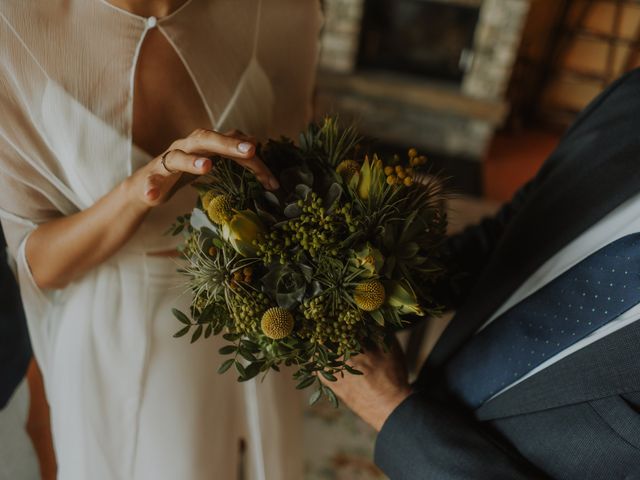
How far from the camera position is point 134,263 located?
1074 mm

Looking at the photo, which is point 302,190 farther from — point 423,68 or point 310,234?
point 423,68

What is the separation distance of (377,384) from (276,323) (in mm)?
386

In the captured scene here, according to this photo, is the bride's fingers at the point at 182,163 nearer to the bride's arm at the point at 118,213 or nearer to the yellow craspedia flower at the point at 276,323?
the bride's arm at the point at 118,213

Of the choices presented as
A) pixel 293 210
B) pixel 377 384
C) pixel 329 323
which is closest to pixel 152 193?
pixel 293 210

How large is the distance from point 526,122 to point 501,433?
4178 millimetres

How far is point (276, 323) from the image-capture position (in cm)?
71

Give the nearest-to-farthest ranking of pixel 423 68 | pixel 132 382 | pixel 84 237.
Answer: pixel 84 237, pixel 132 382, pixel 423 68

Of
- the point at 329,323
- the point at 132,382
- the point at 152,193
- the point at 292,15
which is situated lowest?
the point at 132,382

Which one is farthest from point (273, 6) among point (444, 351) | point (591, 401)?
point (591, 401)

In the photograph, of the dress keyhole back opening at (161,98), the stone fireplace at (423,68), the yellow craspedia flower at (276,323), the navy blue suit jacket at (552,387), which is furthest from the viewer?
the stone fireplace at (423,68)

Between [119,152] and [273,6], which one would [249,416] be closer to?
[119,152]

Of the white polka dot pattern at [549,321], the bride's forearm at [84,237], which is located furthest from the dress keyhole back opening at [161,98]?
the white polka dot pattern at [549,321]

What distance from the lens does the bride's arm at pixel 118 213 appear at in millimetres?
728

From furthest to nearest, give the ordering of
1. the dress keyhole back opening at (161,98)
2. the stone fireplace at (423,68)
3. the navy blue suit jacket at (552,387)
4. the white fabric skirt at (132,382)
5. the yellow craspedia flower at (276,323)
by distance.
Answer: the stone fireplace at (423,68)
the white fabric skirt at (132,382)
the dress keyhole back opening at (161,98)
the navy blue suit jacket at (552,387)
the yellow craspedia flower at (276,323)
